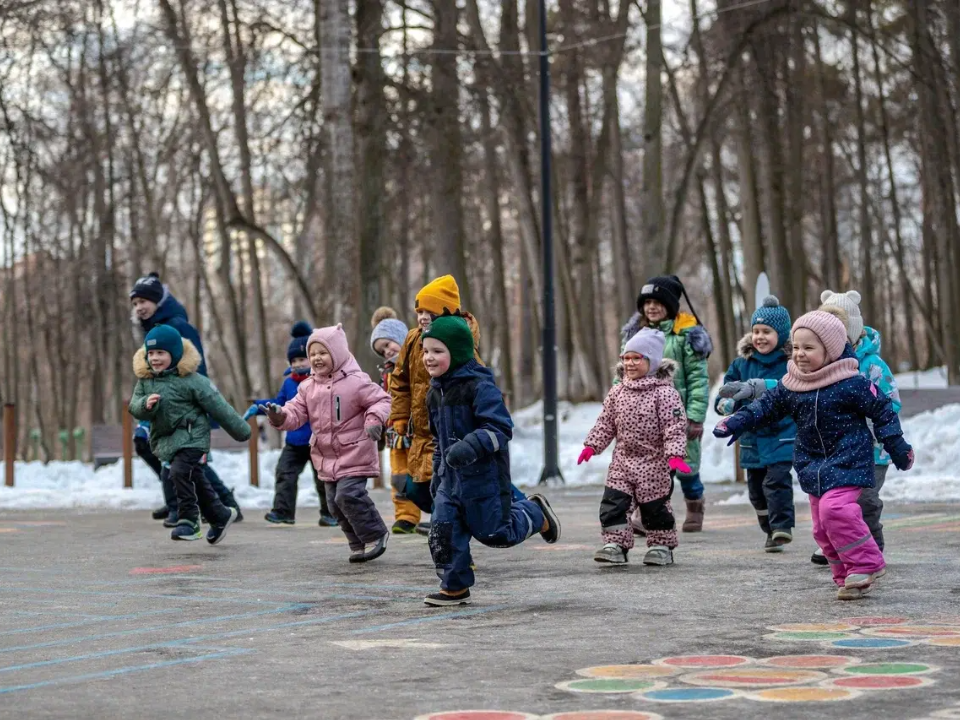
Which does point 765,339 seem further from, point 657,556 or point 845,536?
point 845,536

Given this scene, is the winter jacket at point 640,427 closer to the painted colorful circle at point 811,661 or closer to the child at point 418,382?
the child at point 418,382

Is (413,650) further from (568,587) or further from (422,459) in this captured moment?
(422,459)

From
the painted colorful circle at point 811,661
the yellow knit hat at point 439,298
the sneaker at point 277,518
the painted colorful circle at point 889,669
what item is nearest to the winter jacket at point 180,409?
the sneaker at point 277,518

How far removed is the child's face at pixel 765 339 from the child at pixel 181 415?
3716mm

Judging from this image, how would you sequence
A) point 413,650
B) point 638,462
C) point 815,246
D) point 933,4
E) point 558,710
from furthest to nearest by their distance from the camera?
point 815,246
point 933,4
point 638,462
point 413,650
point 558,710

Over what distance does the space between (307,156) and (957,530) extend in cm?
1518

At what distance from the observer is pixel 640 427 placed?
9.56m

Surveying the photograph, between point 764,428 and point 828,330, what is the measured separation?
191cm

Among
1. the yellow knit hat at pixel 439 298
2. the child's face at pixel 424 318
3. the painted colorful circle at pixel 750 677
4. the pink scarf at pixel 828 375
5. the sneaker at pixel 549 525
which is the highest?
the yellow knit hat at pixel 439 298

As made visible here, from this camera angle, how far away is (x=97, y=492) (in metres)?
18.2

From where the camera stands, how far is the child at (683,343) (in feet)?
36.2

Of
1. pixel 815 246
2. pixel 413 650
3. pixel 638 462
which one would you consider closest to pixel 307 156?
pixel 638 462

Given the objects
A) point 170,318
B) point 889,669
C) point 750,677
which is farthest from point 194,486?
point 889,669

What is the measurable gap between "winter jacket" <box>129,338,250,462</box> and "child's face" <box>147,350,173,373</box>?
0.32ft
